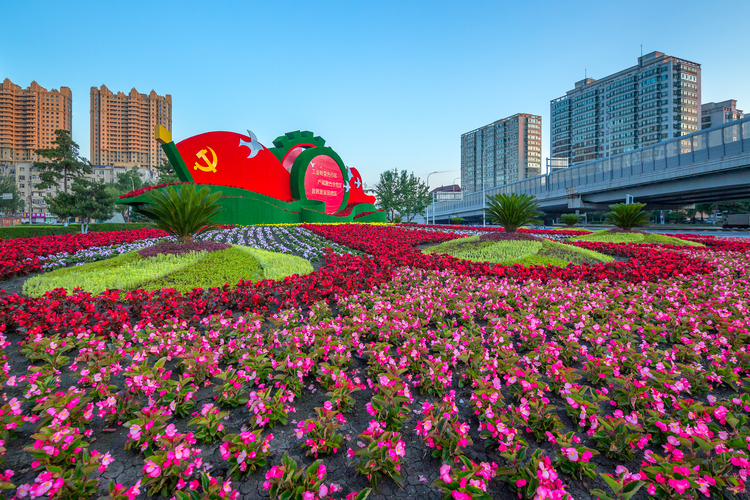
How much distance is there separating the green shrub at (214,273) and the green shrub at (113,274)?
6.8 inches

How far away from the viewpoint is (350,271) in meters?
6.45

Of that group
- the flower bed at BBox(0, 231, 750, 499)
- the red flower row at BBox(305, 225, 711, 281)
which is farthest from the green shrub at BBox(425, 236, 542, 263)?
the flower bed at BBox(0, 231, 750, 499)

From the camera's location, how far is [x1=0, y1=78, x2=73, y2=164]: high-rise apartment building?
95.7 m

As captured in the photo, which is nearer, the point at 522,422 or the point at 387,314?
the point at 522,422

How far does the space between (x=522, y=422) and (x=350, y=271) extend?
470 centimetres

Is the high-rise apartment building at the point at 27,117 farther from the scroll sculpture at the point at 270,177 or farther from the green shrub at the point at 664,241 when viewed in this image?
the green shrub at the point at 664,241

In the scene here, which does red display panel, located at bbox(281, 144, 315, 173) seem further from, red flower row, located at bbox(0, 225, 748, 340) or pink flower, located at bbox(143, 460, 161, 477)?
pink flower, located at bbox(143, 460, 161, 477)

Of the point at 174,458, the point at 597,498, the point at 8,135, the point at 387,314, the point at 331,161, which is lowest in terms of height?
the point at 597,498

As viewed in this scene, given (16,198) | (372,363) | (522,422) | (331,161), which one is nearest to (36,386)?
(372,363)

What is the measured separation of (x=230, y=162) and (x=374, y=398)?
18.0m

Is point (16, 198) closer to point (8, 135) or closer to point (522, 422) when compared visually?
point (8, 135)

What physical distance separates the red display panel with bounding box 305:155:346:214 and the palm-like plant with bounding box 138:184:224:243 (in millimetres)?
14479

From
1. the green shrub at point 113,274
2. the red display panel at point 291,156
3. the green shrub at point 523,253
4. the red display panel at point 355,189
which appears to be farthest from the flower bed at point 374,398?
the red display panel at point 355,189

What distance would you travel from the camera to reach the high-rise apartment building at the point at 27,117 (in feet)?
314
